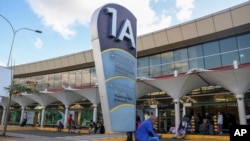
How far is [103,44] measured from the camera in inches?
299

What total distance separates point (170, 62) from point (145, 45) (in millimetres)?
3037

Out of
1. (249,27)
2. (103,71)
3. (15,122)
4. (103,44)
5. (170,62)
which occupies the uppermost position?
(249,27)

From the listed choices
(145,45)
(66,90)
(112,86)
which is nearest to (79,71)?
(66,90)

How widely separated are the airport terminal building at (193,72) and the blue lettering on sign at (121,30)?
9.83 meters

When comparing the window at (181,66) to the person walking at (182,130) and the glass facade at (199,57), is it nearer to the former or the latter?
the glass facade at (199,57)

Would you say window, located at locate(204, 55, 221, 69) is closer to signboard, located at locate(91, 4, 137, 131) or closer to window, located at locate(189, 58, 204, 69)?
window, located at locate(189, 58, 204, 69)

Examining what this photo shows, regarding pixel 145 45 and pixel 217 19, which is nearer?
pixel 217 19

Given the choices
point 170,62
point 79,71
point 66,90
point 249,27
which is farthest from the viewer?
point 79,71

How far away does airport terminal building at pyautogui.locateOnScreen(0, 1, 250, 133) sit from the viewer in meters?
18.3

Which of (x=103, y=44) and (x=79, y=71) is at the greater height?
(x=79, y=71)

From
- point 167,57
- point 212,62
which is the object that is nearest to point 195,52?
point 212,62

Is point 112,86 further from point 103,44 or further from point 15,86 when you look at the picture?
point 15,86

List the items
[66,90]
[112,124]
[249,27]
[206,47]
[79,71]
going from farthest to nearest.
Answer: [79,71], [66,90], [206,47], [249,27], [112,124]

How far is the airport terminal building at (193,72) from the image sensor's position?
18344mm
